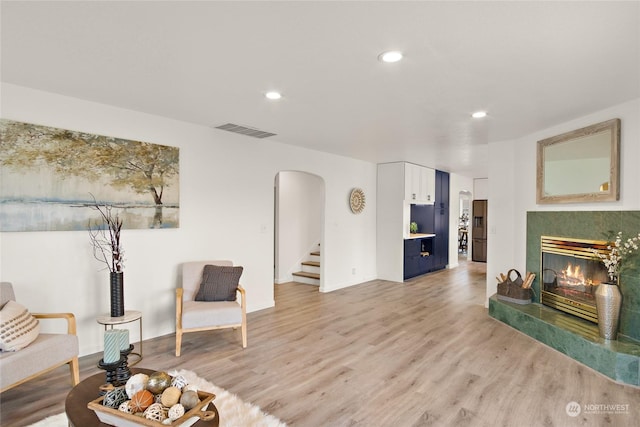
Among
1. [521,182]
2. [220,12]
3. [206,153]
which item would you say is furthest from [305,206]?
[220,12]

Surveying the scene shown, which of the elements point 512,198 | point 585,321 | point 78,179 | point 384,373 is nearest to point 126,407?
point 384,373

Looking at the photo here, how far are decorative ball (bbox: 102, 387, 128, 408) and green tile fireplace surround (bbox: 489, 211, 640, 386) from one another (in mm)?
3650

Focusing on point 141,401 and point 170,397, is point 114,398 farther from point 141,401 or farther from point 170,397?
point 170,397

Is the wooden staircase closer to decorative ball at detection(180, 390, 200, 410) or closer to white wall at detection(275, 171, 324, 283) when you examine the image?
white wall at detection(275, 171, 324, 283)

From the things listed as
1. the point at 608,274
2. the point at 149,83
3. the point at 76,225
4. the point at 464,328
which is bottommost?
the point at 464,328

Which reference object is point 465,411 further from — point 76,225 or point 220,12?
point 76,225

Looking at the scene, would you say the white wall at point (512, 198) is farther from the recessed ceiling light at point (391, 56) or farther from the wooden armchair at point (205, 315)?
the wooden armchair at point (205, 315)

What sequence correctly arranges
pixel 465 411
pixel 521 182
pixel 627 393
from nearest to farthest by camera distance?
pixel 465 411 < pixel 627 393 < pixel 521 182

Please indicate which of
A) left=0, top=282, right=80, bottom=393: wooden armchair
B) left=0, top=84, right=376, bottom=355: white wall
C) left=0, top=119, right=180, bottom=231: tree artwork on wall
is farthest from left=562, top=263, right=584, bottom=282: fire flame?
left=0, top=282, right=80, bottom=393: wooden armchair

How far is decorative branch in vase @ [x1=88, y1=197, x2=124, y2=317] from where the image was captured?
319cm

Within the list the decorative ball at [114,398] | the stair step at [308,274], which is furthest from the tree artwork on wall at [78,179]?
the stair step at [308,274]

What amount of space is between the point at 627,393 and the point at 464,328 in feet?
5.34

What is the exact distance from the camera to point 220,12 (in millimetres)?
1851

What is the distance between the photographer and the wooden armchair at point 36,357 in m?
2.19
